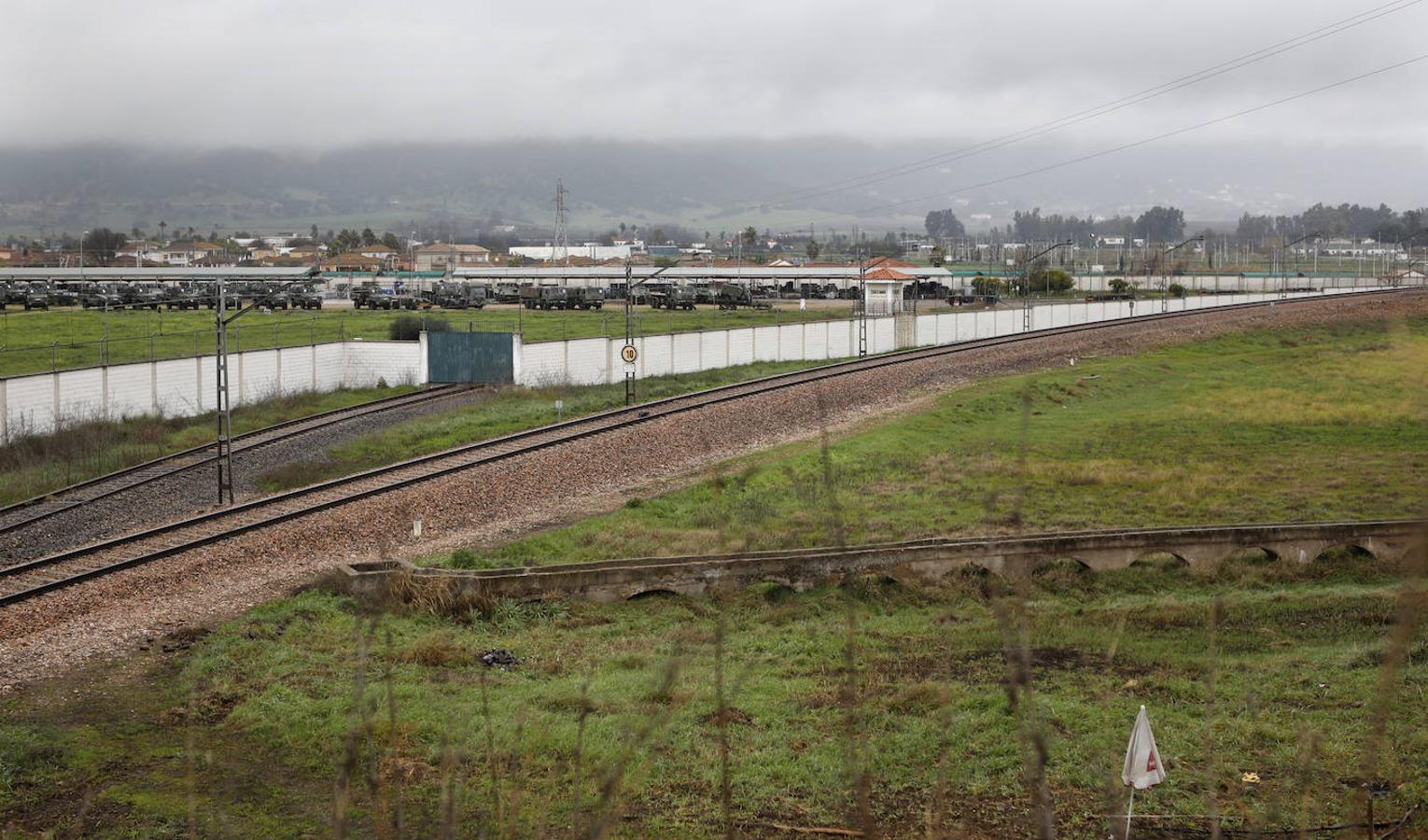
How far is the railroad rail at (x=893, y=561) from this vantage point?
18.8m

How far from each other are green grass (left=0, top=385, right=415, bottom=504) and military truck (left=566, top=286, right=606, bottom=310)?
49.0 m

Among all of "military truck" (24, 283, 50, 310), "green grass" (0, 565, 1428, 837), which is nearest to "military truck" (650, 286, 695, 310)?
"military truck" (24, 283, 50, 310)

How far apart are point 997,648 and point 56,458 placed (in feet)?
87.5

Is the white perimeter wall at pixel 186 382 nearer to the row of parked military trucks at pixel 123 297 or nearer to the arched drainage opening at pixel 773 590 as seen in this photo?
the arched drainage opening at pixel 773 590

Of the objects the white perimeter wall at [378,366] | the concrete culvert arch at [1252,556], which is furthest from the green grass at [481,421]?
the concrete culvert arch at [1252,556]

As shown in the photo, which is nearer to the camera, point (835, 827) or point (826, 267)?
point (835, 827)

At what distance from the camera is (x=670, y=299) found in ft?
310

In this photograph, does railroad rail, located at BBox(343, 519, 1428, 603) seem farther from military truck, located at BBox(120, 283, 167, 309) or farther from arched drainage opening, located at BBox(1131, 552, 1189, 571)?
military truck, located at BBox(120, 283, 167, 309)

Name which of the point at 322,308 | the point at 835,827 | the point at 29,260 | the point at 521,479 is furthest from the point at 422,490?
the point at 29,260

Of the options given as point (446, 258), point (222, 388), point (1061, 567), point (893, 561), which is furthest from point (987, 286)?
point (893, 561)

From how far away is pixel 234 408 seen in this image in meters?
42.4

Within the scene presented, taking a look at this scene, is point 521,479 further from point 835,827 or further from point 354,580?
point 835,827

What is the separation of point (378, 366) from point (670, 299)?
149 feet

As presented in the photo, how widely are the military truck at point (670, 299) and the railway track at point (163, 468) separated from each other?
48901 mm
